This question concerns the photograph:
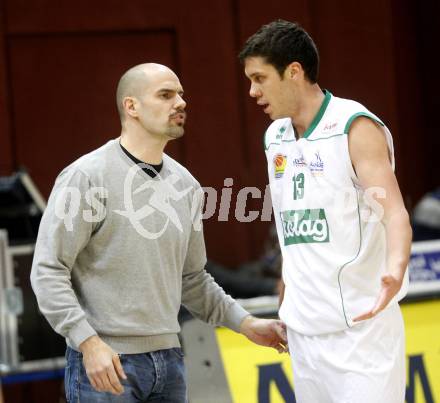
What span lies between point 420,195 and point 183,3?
2835 millimetres

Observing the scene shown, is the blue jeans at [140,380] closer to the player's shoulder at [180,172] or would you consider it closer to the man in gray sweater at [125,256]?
the man in gray sweater at [125,256]

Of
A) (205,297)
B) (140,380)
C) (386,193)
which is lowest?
(140,380)

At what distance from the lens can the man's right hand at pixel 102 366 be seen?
3.11 metres

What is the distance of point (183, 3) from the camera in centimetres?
757

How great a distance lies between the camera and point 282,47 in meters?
3.36

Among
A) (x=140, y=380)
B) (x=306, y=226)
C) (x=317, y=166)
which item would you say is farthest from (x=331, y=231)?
(x=140, y=380)

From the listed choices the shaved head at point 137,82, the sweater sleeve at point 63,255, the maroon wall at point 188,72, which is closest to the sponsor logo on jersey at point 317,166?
the shaved head at point 137,82

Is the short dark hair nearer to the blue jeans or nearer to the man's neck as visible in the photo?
the man's neck

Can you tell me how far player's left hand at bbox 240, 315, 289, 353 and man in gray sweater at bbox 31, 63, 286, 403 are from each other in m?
0.35

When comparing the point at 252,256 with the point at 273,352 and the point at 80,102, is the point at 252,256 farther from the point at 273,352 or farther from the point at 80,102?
the point at 273,352

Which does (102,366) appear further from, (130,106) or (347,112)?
(347,112)

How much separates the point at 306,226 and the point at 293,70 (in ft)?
1.88

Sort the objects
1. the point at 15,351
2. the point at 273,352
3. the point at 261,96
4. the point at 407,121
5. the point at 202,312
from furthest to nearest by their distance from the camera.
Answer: the point at 407,121, the point at 15,351, the point at 273,352, the point at 202,312, the point at 261,96

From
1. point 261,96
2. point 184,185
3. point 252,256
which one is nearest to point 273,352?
point 184,185
